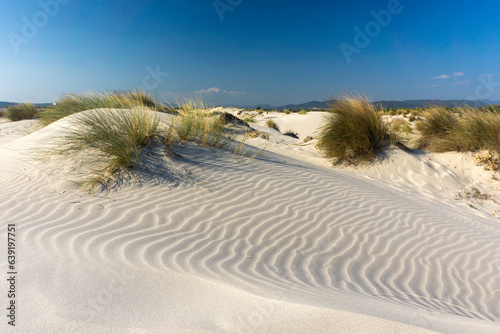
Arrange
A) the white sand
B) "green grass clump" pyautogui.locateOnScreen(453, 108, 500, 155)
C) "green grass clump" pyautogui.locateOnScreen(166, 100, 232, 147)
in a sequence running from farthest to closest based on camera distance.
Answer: "green grass clump" pyautogui.locateOnScreen(453, 108, 500, 155)
"green grass clump" pyautogui.locateOnScreen(166, 100, 232, 147)
the white sand

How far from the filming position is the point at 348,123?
7223mm

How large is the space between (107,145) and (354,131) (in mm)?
6033

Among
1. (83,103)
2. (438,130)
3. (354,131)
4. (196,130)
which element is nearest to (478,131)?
(438,130)

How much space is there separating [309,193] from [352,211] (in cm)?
73

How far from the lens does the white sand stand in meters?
1.65

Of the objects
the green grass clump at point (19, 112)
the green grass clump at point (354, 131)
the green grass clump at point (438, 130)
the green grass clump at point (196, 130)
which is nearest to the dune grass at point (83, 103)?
the green grass clump at point (196, 130)

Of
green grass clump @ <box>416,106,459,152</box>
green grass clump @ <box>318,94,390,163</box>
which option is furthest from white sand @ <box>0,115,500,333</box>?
green grass clump @ <box>416,106,459,152</box>

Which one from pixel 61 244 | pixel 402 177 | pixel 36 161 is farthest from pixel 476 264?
pixel 36 161

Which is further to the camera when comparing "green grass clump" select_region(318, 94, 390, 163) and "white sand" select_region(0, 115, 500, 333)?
"green grass clump" select_region(318, 94, 390, 163)

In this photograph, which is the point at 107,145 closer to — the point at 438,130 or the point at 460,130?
the point at 460,130

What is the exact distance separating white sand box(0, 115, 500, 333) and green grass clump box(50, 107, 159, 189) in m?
0.45

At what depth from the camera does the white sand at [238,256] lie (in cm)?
165

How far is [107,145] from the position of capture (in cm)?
409

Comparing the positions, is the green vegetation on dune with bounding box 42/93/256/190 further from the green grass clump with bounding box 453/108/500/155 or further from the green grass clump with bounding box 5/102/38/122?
the green grass clump with bounding box 5/102/38/122
